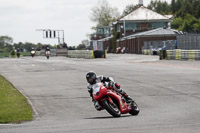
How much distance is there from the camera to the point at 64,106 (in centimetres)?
1510

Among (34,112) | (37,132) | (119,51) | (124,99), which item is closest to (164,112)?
(124,99)

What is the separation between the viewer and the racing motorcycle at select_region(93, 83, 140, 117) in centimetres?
1162

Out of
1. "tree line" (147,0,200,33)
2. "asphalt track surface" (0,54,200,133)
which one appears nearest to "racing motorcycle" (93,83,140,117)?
"asphalt track surface" (0,54,200,133)

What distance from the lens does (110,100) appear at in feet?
38.3

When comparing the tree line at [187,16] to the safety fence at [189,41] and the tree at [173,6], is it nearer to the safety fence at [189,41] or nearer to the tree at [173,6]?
the tree at [173,6]

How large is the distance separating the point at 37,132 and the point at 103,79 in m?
2.80

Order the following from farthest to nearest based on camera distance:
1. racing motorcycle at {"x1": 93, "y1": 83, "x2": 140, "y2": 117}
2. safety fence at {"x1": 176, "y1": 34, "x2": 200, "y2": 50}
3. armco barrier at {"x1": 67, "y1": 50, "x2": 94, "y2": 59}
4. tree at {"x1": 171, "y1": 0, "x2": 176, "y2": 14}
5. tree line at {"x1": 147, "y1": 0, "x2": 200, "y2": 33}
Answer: tree at {"x1": 171, "y1": 0, "x2": 176, "y2": 14}
tree line at {"x1": 147, "y1": 0, "x2": 200, "y2": 33}
armco barrier at {"x1": 67, "y1": 50, "x2": 94, "y2": 59}
safety fence at {"x1": 176, "y1": 34, "x2": 200, "y2": 50}
racing motorcycle at {"x1": 93, "y1": 83, "x2": 140, "y2": 117}

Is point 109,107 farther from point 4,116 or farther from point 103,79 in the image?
point 4,116

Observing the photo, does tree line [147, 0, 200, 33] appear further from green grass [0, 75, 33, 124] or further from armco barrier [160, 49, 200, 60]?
green grass [0, 75, 33, 124]

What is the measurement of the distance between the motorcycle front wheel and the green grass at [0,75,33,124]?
6.16ft

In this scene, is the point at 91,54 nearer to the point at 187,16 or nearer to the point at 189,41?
the point at 189,41

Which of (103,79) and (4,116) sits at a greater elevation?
(103,79)

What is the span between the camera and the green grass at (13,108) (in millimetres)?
12143

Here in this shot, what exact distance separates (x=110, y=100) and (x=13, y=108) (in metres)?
3.62
